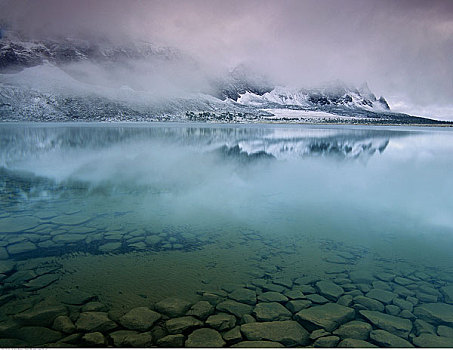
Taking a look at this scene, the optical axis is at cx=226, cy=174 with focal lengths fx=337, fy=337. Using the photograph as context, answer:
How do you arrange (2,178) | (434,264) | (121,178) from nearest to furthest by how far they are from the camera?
(434,264)
(2,178)
(121,178)

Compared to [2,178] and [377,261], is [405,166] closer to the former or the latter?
[377,261]

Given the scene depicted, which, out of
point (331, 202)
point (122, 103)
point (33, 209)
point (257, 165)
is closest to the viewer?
point (33, 209)

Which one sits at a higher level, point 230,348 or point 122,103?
point 122,103

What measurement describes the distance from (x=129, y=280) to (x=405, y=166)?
81.7 ft

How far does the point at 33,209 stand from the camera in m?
11.1

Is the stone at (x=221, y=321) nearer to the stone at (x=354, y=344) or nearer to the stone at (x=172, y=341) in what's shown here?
the stone at (x=172, y=341)

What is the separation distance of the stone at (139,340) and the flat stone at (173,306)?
2.02 ft

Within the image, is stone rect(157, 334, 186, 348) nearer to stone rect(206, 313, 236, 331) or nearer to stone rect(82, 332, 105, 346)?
stone rect(206, 313, 236, 331)

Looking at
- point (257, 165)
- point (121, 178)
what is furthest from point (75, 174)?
point (257, 165)

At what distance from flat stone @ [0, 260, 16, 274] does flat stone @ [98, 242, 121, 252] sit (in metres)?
1.77

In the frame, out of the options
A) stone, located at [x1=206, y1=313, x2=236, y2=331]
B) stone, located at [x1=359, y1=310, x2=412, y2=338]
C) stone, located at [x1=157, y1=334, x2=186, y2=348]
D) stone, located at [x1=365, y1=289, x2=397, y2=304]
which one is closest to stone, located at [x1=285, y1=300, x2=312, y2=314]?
stone, located at [x1=359, y1=310, x2=412, y2=338]

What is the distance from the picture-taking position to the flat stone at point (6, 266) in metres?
6.77

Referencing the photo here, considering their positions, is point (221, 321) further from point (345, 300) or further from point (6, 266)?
point (6, 266)

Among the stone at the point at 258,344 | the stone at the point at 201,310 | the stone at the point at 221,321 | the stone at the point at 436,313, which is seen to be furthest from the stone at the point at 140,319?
the stone at the point at 436,313
